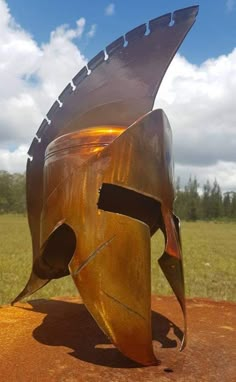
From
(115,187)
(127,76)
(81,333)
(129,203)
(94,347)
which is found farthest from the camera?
(127,76)

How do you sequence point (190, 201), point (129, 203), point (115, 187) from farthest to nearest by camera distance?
point (190, 201) → point (129, 203) → point (115, 187)

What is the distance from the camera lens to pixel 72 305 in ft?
26.3

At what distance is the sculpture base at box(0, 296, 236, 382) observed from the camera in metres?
4.82

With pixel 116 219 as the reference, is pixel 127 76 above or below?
above

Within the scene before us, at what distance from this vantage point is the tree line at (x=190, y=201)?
80.7 metres

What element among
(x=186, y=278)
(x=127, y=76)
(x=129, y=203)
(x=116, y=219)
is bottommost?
(x=186, y=278)

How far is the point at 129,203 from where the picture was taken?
5.52 meters

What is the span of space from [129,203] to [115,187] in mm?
298

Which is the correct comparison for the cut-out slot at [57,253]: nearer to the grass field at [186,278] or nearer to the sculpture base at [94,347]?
the sculpture base at [94,347]

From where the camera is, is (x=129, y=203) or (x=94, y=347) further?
(x=94, y=347)

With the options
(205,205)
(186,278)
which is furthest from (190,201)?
(186,278)

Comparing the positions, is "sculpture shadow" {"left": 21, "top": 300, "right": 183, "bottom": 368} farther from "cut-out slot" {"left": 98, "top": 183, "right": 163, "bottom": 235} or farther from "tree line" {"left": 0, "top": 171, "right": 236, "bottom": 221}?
"tree line" {"left": 0, "top": 171, "right": 236, "bottom": 221}

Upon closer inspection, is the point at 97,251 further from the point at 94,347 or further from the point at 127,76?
the point at 127,76

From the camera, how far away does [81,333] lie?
6398 mm
